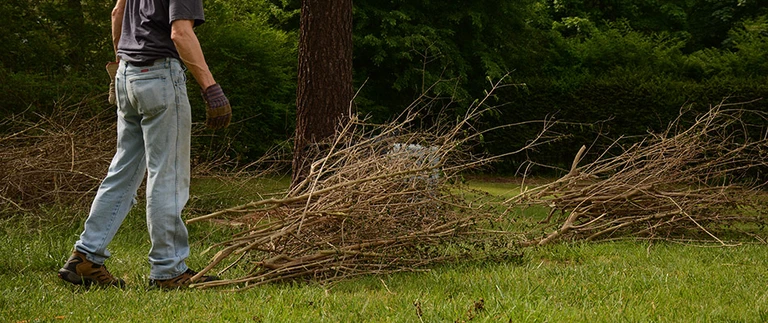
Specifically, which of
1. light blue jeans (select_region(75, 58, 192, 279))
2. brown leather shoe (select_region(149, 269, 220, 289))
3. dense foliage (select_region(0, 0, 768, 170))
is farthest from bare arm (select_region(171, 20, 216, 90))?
dense foliage (select_region(0, 0, 768, 170))

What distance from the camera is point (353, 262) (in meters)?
4.91

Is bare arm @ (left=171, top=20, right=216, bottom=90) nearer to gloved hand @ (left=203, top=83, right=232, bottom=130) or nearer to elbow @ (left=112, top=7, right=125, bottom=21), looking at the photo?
gloved hand @ (left=203, top=83, right=232, bottom=130)

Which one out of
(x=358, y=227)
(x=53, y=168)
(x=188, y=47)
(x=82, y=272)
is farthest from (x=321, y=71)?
(x=82, y=272)

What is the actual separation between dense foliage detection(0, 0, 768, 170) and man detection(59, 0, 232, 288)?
563 cm

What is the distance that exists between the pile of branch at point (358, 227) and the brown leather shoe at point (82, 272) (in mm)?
555

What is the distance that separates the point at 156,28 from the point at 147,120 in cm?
48

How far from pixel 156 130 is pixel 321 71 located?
424 centimetres

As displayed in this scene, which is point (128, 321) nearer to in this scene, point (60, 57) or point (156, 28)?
point (156, 28)

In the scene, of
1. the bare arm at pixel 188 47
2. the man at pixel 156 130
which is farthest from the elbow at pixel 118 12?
the bare arm at pixel 188 47

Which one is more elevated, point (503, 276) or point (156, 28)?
point (156, 28)

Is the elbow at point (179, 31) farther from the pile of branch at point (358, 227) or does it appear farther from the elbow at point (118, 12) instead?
the pile of branch at point (358, 227)

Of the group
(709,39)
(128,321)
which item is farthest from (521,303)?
(709,39)

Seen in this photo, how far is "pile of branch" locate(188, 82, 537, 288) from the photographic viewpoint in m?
4.74

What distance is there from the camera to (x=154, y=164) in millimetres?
4480
